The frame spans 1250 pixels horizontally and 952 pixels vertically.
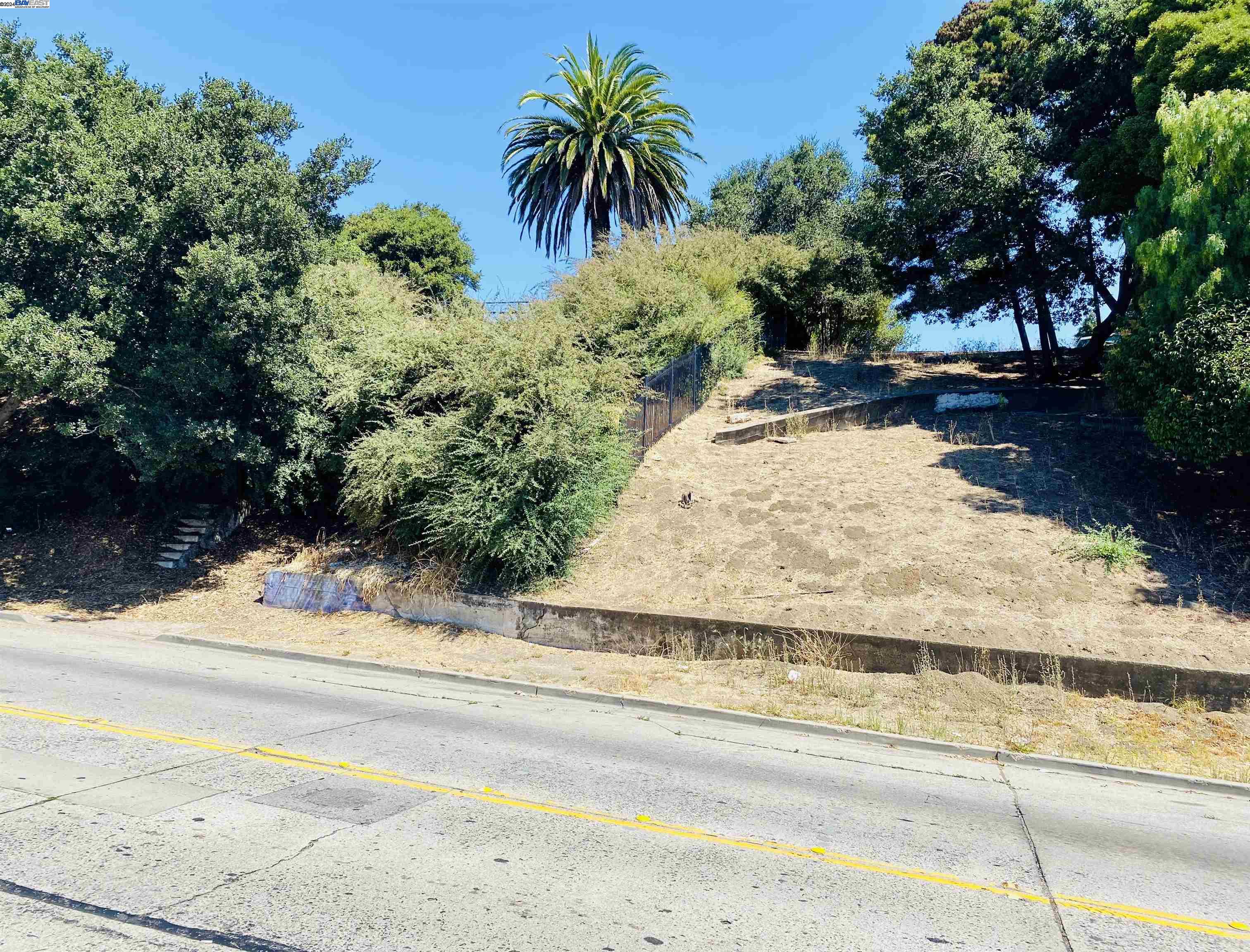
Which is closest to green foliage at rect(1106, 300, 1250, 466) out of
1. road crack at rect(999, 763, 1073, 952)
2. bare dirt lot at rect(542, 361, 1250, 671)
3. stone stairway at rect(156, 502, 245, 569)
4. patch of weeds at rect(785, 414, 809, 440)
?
bare dirt lot at rect(542, 361, 1250, 671)

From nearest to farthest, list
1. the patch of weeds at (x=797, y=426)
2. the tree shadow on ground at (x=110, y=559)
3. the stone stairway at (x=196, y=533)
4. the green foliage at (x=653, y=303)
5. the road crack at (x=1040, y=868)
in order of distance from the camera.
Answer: the road crack at (x=1040, y=868) → the tree shadow on ground at (x=110, y=559) → the stone stairway at (x=196, y=533) → the green foliage at (x=653, y=303) → the patch of weeds at (x=797, y=426)

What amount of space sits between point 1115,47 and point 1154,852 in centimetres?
2207

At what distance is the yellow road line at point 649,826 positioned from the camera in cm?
475

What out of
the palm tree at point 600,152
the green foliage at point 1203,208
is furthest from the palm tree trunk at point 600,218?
the green foliage at point 1203,208

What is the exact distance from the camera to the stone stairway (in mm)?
18141

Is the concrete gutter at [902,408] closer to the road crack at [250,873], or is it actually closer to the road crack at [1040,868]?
the road crack at [1040,868]

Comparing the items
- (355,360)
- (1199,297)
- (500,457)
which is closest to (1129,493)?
(1199,297)

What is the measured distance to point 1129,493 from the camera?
47.0 ft

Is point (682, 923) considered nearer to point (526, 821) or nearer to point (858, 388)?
point (526, 821)

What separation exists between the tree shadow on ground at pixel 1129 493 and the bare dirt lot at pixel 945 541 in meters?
0.04

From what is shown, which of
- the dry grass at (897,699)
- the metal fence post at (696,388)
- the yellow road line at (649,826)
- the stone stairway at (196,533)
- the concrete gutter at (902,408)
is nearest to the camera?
the yellow road line at (649,826)

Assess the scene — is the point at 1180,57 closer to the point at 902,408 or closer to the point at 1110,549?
the point at 902,408

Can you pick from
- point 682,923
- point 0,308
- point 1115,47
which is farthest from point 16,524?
point 1115,47

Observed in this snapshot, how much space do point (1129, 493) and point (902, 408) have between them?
787cm
